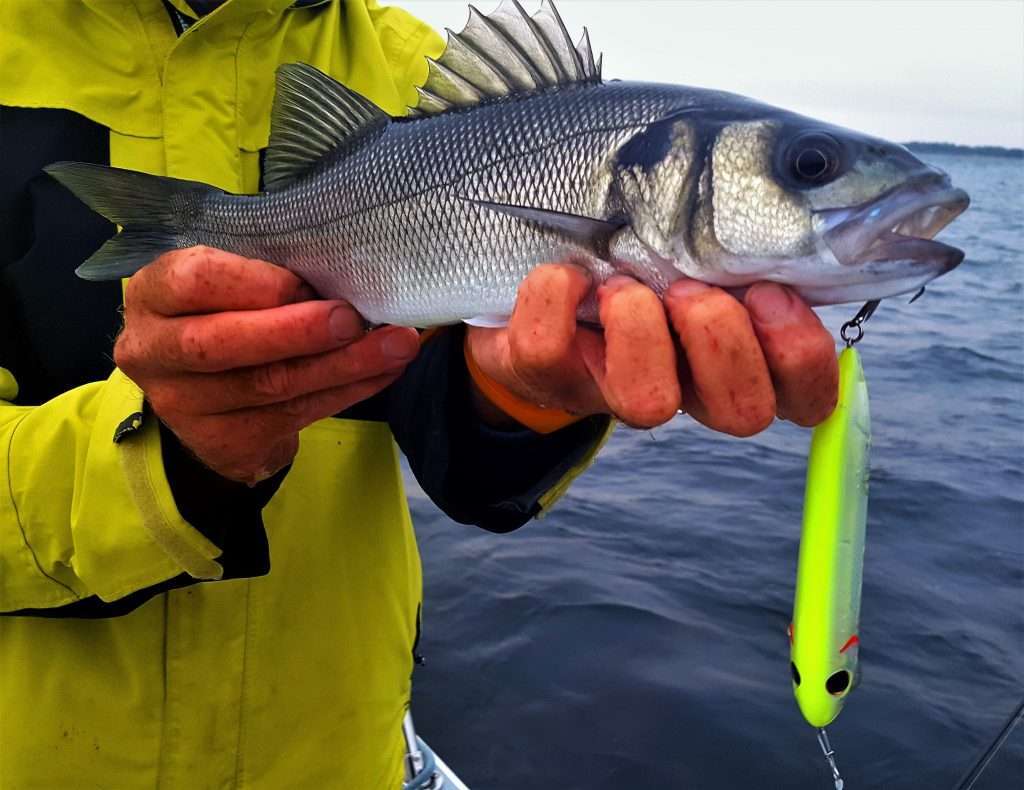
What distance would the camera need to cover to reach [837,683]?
2.46 m

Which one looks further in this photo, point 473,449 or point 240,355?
point 473,449

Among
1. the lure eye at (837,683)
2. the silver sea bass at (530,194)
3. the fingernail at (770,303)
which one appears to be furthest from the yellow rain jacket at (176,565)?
the lure eye at (837,683)

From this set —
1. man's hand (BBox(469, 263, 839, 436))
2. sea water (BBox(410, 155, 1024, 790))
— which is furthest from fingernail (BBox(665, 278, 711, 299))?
sea water (BBox(410, 155, 1024, 790))

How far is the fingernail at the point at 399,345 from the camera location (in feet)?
5.37

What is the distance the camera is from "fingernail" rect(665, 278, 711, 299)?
1499 mm

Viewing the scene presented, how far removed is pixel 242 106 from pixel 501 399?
100 centimetres

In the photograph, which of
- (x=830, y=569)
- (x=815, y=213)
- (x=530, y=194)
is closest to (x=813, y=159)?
(x=815, y=213)

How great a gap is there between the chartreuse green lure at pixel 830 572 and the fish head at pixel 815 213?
96 cm

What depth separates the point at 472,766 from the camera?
4.19m

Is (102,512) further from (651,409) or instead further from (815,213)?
(815,213)

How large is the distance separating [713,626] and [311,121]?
418 centimetres

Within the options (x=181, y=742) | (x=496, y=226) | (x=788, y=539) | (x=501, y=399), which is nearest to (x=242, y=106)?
(x=496, y=226)

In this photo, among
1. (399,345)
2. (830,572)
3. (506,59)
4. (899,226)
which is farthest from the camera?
(830,572)

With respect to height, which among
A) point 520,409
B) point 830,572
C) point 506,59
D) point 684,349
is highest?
point 506,59
